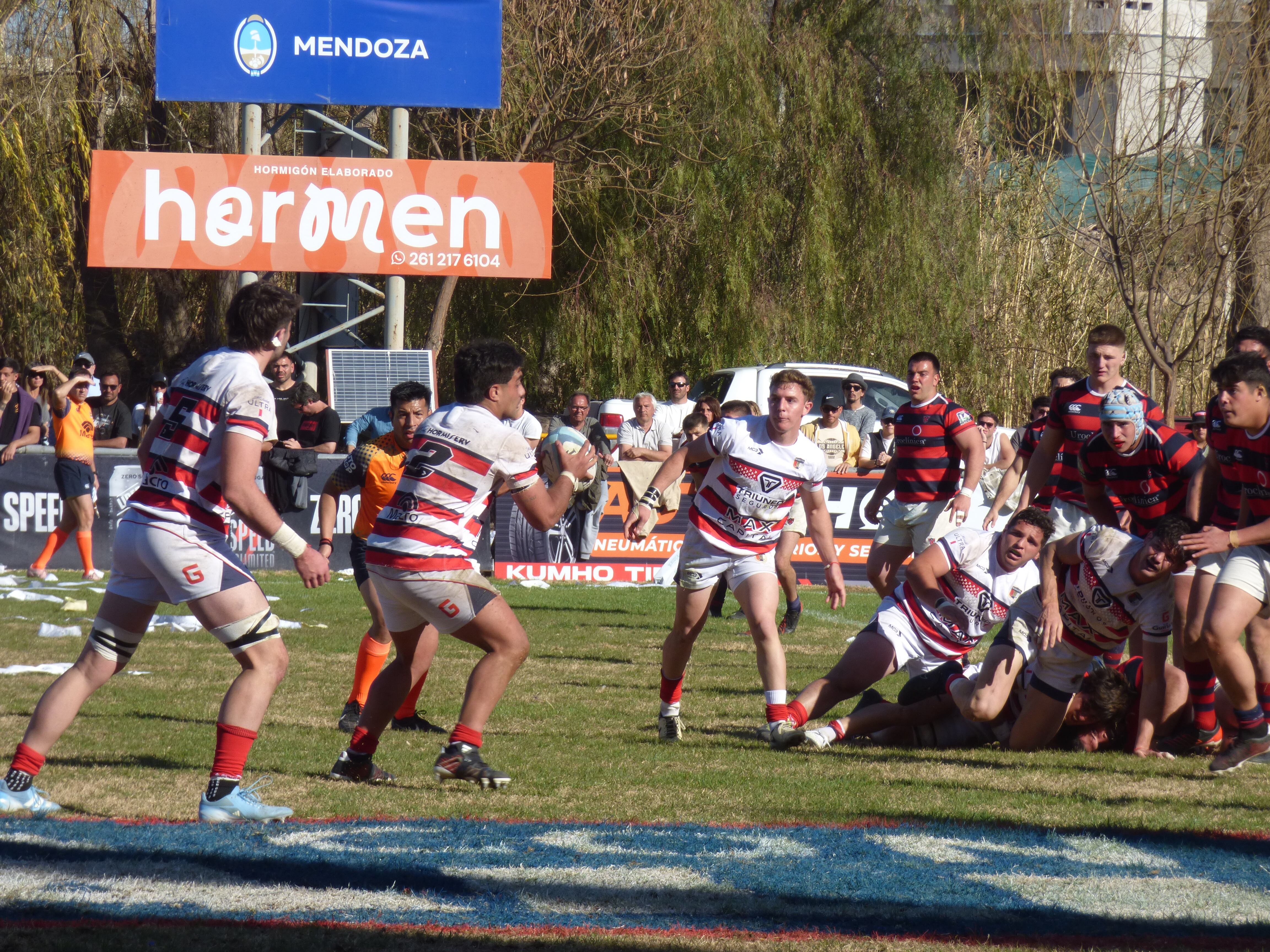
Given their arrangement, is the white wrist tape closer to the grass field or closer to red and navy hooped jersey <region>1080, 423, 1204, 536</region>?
the grass field

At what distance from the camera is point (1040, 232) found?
2556 cm

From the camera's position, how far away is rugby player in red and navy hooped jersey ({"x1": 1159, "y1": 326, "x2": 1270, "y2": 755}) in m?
6.93

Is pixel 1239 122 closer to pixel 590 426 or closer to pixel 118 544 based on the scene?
pixel 590 426

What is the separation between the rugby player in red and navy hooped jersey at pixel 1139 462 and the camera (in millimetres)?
7523

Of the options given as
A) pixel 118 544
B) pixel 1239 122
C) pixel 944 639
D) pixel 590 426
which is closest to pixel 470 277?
pixel 590 426

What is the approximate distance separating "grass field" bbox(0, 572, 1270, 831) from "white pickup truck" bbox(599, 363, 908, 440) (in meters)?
7.43

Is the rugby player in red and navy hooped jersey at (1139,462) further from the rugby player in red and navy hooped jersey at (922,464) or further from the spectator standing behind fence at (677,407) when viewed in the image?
the spectator standing behind fence at (677,407)

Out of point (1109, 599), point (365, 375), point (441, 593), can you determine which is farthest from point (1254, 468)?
point (365, 375)

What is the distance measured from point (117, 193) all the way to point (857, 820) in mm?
15729

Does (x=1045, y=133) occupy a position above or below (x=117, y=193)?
above

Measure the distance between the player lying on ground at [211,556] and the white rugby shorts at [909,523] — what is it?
19.3 ft

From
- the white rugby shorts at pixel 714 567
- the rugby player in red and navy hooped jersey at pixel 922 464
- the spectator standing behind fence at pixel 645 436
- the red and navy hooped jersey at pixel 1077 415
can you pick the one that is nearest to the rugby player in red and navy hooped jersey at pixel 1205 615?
the red and navy hooped jersey at pixel 1077 415

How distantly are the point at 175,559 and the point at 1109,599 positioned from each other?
4.46 meters

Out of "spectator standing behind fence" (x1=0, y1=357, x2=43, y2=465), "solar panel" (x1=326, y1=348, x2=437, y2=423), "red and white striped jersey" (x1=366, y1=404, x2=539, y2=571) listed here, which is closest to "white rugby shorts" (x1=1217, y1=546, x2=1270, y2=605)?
"red and white striped jersey" (x1=366, y1=404, x2=539, y2=571)
